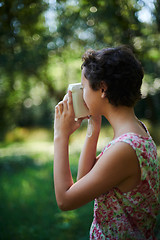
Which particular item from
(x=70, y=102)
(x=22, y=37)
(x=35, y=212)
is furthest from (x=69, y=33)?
(x=70, y=102)

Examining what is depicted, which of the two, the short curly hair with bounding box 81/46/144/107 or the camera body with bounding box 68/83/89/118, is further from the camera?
the camera body with bounding box 68/83/89/118

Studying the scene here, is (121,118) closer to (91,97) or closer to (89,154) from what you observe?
(91,97)

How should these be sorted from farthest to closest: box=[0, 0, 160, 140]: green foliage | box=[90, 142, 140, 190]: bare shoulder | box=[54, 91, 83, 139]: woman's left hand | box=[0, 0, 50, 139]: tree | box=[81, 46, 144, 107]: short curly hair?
box=[0, 0, 50, 139]: tree → box=[0, 0, 160, 140]: green foliage → box=[54, 91, 83, 139]: woman's left hand → box=[81, 46, 144, 107]: short curly hair → box=[90, 142, 140, 190]: bare shoulder

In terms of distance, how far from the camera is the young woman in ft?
3.38

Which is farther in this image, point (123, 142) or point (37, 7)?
point (37, 7)

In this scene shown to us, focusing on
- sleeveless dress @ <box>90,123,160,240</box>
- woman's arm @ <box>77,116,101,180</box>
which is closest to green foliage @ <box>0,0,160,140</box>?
woman's arm @ <box>77,116,101,180</box>

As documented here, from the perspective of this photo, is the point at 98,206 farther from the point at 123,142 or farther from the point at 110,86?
the point at 110,86

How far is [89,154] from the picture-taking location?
1350 mm

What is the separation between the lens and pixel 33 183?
192 inches

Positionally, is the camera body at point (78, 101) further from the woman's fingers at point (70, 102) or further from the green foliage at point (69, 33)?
the green foliage at point (69, 33)

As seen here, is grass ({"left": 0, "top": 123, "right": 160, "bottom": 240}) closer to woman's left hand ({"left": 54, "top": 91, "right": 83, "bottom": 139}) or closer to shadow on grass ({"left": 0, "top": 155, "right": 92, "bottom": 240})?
shadow on grass ({"left": 0, "top": 155, "right": 92, "bottom": 240})

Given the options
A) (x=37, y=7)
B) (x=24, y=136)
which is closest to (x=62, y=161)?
(x=37, y=7)

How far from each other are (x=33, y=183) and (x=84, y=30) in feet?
12.1

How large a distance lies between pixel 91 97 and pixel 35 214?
2.90m
